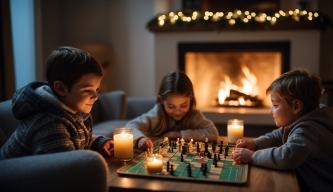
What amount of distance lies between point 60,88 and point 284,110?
0.89 m

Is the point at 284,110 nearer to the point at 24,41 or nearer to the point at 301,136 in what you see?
the point at 301,136

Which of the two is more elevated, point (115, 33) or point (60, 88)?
point (115, 33)

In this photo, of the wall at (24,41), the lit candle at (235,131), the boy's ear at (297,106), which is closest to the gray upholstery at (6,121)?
the lit candle at (235,131)

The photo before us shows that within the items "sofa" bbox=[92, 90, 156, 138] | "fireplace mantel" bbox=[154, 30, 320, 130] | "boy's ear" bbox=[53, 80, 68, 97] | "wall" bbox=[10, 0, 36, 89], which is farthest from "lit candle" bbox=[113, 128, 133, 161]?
"wall" bbox=[10, 0, 36, 89]

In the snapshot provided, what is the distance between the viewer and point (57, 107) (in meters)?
1.38

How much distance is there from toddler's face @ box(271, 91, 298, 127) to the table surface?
0.30m

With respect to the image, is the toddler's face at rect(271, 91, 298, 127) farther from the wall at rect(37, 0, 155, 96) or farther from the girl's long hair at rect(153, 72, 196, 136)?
the wall at rect(37, 0, 155, 96)

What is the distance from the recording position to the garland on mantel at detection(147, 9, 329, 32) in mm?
3941

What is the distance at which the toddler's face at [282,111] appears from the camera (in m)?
1.56

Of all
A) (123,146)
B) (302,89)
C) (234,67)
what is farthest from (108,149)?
(234,67)

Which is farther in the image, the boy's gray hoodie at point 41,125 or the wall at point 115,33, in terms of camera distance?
the wall at point 115,33

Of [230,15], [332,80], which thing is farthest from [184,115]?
[332,80]

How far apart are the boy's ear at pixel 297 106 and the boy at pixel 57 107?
0.79 m

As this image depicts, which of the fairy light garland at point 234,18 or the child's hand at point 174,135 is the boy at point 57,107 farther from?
the fairy light garland at point 234,18
